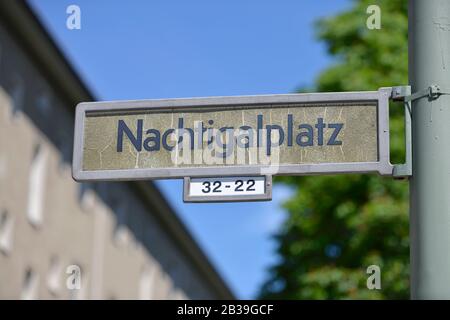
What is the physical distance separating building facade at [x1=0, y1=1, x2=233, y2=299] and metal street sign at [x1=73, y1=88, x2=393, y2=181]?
22.6 metres

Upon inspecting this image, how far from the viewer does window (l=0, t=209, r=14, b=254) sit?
2855cm

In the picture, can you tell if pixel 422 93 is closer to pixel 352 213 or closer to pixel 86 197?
pixel 352 213

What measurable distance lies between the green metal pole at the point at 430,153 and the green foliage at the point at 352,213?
60.7 feet

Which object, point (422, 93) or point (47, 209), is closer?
point (422, 93)

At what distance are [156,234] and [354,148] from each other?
41.0 metres

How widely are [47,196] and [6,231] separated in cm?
301

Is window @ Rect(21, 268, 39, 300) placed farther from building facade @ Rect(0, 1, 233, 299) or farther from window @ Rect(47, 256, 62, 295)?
window @ Rect(47, 256, 62, 295)

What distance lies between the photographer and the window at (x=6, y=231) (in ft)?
93.7

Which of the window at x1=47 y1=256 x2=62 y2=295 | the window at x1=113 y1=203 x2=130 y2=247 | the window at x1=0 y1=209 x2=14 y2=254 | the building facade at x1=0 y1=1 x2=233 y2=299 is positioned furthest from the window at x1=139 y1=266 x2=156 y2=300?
the window at x1=0 y1=209 x2=14 y2=254

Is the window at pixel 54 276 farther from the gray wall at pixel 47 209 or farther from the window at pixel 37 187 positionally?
the window at pixel 37 187

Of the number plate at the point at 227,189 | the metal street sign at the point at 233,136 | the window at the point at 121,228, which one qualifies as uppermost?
the window at the point at 121,228

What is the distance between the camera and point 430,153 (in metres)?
4.30

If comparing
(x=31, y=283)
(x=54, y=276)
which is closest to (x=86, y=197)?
(x=54, y=276)

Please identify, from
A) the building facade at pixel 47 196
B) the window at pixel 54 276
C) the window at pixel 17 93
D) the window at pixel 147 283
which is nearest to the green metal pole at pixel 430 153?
the building facade at pixel 47 196
